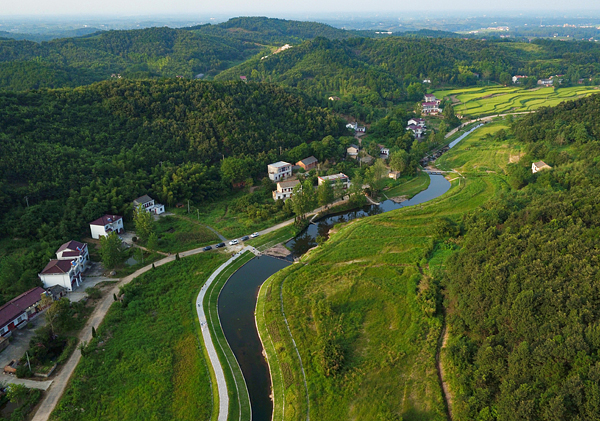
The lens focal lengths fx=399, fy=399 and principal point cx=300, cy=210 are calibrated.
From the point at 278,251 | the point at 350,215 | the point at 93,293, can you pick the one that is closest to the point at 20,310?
the point at 93,293

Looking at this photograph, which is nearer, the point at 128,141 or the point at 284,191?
the point at 284,191

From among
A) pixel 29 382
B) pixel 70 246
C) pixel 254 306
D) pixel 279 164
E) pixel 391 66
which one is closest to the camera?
pixel 29 382

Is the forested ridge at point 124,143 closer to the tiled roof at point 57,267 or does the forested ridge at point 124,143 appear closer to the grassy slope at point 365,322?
the tiled roof at point 57,267

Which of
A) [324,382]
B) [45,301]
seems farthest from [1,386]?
[324,382]

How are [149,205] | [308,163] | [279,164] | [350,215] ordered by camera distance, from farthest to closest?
[308,163], [279,164], [350,215], [149,205]

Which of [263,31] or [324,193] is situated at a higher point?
[263,31]

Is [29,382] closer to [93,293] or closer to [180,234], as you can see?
[93,293]

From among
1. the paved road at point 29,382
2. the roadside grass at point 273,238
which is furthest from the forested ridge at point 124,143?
the roadside grass at point 273,238
